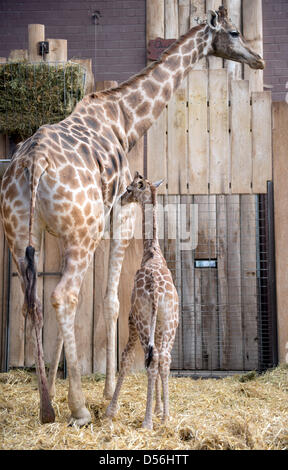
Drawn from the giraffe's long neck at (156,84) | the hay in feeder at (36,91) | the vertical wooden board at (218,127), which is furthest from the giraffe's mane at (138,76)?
the vertical wooden board at (218,127)

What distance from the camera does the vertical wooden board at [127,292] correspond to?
20.1ft

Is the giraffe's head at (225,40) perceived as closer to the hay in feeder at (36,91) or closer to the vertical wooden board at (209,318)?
the hay in feeder at (36,91)

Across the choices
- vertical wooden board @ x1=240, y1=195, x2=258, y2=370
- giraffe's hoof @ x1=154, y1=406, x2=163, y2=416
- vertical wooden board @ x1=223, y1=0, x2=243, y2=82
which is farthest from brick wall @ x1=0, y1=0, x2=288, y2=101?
giraffe's hoof @ x1=154, y1=406, x2=163, y2=416

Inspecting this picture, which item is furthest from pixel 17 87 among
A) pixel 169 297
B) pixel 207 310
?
pixel 207 310

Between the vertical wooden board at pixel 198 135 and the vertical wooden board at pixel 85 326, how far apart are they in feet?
5.30

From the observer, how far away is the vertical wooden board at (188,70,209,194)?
20.9ft

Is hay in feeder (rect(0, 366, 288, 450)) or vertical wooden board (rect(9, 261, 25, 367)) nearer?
hay in feeder (rect(0, 366, 288, 450))

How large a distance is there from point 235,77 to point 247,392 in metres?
4.70

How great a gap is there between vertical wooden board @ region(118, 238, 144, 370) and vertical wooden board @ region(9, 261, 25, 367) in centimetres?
114

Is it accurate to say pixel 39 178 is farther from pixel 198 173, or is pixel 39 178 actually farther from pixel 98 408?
pixel 198 173

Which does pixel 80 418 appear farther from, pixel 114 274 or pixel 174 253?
pixel 174 253

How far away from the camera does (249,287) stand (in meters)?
7.40

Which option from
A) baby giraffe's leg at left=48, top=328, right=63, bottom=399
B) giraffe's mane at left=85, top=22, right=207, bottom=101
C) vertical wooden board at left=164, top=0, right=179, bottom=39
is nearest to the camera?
baby giraffe's leg at left=48, top=328, right=63, bottom=399

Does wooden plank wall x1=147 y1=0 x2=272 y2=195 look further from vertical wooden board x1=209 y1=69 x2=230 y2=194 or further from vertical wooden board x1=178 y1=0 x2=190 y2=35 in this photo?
vertical wooden board x1=178 y1=0 x2=190 y2=35
